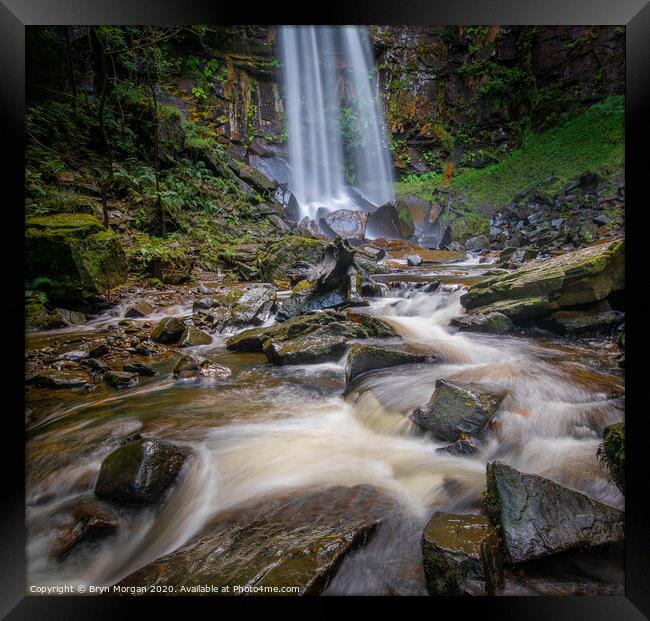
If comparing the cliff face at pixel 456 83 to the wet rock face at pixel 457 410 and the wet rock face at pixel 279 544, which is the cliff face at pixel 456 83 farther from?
the wet rock face at pixel 279 544

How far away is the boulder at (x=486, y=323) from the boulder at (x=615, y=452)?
4.53 feet

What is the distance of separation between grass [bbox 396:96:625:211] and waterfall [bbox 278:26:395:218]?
671mm

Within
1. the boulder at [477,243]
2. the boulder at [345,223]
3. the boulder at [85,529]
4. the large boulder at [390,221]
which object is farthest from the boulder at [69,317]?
the boulder at [477,243]

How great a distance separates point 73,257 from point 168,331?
1.01 meters

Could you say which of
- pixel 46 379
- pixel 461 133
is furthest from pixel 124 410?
pixel 461 133

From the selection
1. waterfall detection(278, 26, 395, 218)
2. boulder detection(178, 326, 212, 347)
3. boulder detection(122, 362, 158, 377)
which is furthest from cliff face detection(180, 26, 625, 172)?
boulder detection(178, 326, 212, 347)

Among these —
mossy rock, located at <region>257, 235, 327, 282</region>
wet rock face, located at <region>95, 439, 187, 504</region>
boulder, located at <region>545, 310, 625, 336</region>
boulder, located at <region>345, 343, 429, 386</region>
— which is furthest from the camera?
mossy rock, located at <region>257, 235, 327, 282</region>

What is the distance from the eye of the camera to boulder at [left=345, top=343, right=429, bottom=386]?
2494 mm

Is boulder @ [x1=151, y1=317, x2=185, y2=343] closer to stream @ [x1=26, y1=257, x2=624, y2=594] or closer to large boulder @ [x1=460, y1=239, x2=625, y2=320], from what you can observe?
stream @ [x1=26, y1=257, x2=624, y2=594]

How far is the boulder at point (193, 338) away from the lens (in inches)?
127

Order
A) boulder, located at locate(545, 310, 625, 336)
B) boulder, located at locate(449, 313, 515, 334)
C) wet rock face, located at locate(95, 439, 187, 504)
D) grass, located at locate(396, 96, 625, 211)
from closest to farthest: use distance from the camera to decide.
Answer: wet rock face, located at locate(95, 439, 187, 504) < grass, located at locate(396, 96, 625, 211) < boulder, located at locate(545, 310, 625, 336) < boulder, located at locate(449, 313, 515, 334)
